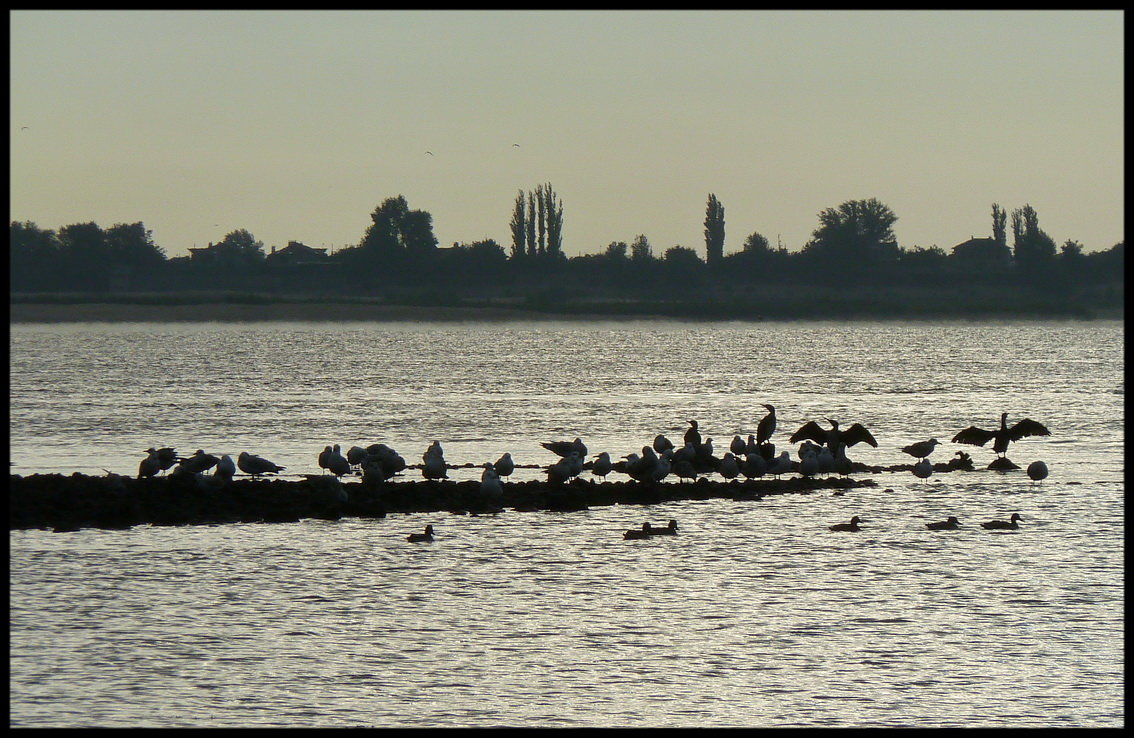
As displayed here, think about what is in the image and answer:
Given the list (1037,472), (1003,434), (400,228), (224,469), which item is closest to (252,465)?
(224,469)

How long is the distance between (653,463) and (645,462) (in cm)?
15

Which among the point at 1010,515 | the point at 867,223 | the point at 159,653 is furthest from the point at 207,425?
the point at 867,223

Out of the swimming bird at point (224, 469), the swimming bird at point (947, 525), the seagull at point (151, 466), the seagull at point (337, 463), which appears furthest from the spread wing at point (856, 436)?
the seagull at point (151, 466)

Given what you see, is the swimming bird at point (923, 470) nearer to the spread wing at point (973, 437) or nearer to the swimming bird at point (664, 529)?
the spread wing at point (973, 437)

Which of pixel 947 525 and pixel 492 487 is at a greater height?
pixel 492 487

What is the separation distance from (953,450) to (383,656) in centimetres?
2409

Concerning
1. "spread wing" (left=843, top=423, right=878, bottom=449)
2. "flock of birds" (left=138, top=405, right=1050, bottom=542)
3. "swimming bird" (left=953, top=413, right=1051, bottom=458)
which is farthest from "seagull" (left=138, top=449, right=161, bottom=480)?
"swimming bird" (left=953, top=413, right=1051, bottom=458)

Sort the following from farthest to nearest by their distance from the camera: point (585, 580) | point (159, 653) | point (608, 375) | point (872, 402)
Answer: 1. point (608, 375)
2. point (872, 402)
3. point (585, 580)
4. point (159, 653)

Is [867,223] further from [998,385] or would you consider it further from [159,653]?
[159,653]

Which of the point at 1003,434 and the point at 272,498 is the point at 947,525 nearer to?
the point at 1003,434

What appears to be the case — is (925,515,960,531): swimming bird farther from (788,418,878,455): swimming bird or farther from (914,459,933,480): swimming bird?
(788,418,878,455): swimming bird

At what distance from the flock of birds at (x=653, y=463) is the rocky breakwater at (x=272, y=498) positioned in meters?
0.30

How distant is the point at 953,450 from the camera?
3419cm

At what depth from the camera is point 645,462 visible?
2456 centimetres
